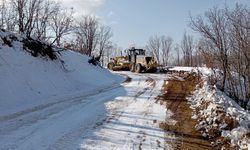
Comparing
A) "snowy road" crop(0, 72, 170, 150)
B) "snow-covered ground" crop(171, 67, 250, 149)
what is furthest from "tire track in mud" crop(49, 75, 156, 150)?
"snow-covered ground" crop(171, 67, 250, 149)

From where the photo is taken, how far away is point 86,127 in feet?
30.5

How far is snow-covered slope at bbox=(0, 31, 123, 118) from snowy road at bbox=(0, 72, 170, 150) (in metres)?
1.18

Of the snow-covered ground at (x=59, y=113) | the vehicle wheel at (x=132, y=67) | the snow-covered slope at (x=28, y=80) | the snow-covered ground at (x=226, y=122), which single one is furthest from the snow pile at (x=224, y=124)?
the vehicle wheel at (x=132, y=67)

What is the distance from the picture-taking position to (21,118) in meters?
10.1

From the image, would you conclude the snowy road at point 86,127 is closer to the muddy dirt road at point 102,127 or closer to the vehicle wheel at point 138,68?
the muddy dirt road at point 102,127

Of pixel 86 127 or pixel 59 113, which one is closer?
pixel 86 127

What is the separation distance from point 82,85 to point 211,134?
500 inches

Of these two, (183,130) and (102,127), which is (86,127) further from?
(183,130)

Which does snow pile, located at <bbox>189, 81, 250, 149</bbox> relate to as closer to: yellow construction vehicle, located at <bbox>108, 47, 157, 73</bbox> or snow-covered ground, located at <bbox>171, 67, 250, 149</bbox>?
snow-covered ground, located at <bbox>171, 67, 250, 149</bbox>

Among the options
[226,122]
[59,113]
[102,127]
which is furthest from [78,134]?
[226,122]

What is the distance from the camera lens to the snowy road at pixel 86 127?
7.63m

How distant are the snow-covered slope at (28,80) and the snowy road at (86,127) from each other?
118 cm

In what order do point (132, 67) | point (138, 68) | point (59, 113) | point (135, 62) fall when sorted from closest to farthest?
point (59, 113) → point (138, 68) → point (132, 67) → point (135, 62)

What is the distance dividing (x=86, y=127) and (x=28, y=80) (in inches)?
276
